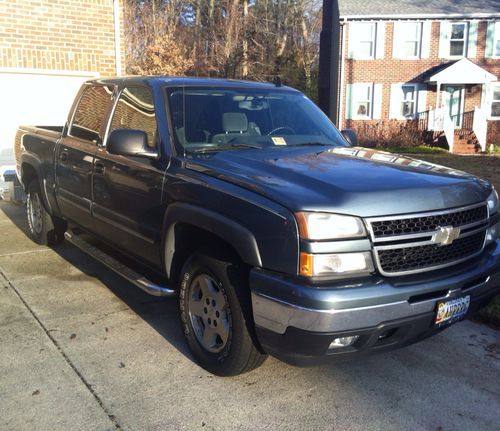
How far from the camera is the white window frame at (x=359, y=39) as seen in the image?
24.4 meters

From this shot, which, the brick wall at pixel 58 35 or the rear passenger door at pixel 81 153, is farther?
the brick wall at pixel 58 35

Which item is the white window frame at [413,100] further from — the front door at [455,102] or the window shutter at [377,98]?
the front door at [455,102]

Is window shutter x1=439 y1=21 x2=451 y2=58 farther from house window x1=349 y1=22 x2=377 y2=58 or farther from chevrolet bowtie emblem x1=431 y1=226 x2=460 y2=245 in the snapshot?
chevrolet bowtie emblem x1=431 y1=226 x2=460 y2=245

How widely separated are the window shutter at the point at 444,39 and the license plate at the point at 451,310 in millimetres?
23818

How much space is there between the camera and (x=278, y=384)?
11.6ft

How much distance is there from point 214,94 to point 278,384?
2286mm

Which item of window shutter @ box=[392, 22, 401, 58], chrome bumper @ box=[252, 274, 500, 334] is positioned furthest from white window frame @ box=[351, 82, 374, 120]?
chrome bumper @ box=[252, 274, 500, 334]

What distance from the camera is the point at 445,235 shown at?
3113mm

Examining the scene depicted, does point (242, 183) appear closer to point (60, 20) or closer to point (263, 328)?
point (263, 328)

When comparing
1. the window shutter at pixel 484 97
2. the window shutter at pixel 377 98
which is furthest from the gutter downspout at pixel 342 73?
the window shutter at pixel 484 97

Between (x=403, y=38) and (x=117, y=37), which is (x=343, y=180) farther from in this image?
(x=403, y=38)

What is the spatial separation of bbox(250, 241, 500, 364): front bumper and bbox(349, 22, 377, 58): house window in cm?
2320

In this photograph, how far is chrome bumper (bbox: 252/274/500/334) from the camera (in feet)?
9.02

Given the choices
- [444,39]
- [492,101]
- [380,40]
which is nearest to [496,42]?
[444,39]
